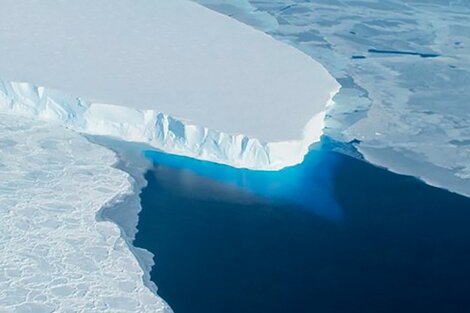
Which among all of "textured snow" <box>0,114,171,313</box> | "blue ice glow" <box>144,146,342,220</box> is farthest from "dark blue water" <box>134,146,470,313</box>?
"textured snow" <box>0,114,171,313</box>

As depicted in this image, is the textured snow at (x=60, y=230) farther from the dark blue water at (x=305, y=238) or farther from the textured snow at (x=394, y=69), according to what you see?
the textured snow at (x=394, y=69)

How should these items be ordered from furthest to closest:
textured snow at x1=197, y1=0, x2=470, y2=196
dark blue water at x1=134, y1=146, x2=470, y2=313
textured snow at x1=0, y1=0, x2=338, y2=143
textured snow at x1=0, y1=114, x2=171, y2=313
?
1. textured snow at x1=197, y1=0, x2=470, y2=196
2. textured snow at x1=0, y1=0, x2=338, y2=143
3. dark blue water at x1=134, y1=146, x2=470, y2=313
4. textured snow at x1=0, y1=114, x2=171, y2=313

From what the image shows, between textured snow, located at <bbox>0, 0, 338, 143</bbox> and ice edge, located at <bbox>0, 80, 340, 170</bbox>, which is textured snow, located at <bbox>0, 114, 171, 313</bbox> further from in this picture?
textured snow, located at <bbox>0, 0, 338, 143</bbox>

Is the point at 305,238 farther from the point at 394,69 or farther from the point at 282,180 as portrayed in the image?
the point at 394,69

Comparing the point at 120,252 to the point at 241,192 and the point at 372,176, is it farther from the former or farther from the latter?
the point at 372,176

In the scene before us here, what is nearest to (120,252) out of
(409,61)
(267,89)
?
(267,89)

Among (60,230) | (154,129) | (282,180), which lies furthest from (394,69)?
(60,230)
